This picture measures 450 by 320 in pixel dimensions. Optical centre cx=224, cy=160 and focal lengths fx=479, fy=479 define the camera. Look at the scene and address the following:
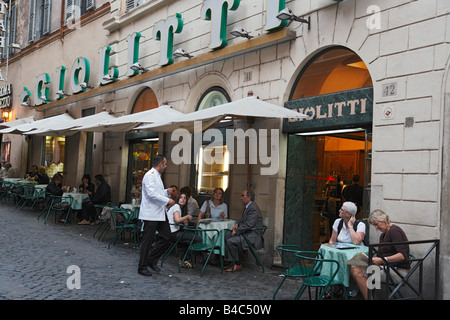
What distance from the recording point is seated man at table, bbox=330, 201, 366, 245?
5.99 meters

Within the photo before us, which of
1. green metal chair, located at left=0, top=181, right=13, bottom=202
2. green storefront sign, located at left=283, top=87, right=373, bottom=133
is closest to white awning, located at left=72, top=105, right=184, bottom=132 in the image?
green storefront sign, located at left=283, top=87, right=373, bottom=133

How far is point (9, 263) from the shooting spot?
7164mm

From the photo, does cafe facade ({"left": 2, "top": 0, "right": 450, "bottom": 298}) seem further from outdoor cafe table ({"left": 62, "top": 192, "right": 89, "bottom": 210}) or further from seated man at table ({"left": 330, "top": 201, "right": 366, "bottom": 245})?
outdoor cafe table ({"left": 62, "top": 192, "right": 89, "bottom": 210})

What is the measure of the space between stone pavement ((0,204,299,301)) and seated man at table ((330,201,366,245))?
101cm

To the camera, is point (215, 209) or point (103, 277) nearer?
point (103, 277)

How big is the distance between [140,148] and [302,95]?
21.3 feet

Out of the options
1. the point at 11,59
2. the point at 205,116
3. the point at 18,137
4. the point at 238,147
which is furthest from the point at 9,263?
the point at 11,59

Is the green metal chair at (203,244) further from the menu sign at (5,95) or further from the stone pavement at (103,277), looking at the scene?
the menu sign at (5,95)

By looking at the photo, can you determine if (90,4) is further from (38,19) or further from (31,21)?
(31,21)

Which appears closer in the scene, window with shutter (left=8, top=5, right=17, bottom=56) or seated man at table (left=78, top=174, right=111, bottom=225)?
seated man at table (left=78, top=174, right=111, bottom=225)

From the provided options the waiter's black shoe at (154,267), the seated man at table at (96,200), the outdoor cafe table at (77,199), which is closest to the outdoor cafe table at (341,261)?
the waiter's black shoe at (154,267)

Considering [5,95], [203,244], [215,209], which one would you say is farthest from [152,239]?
[5,95]

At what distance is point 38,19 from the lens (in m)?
20.7

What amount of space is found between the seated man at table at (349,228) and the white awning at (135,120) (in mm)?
4493
